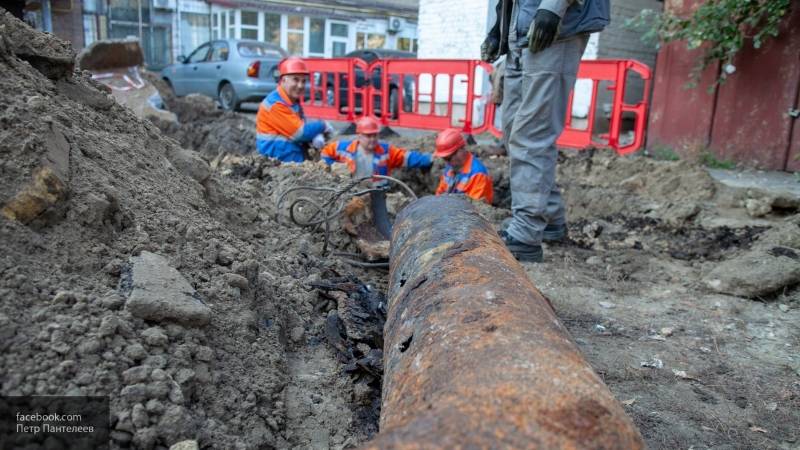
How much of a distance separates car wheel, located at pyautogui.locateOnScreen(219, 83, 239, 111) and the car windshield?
0.89 m

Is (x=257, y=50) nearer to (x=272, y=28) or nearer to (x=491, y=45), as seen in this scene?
(x=272, y=28)

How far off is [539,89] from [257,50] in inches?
495

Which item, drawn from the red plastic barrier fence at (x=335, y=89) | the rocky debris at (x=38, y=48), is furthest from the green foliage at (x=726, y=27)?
the rocky debris at (x=38, y=48)

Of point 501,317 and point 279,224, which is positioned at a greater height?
point 501,317

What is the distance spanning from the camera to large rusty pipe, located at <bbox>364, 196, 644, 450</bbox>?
1200 mm

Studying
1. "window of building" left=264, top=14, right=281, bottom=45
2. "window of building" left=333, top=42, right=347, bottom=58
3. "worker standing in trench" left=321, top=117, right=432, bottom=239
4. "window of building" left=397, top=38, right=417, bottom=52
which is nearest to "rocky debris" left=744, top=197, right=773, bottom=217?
"worker standing in trench" left=321, top=117, right=432, bottom=239

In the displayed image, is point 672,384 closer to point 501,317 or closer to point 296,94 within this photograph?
point 501,317

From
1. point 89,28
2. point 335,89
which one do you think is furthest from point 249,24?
point 335,89

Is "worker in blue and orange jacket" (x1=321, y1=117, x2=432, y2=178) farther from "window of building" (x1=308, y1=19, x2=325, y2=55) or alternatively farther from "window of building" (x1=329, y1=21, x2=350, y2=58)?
"window of building" (x1=329, y1=21, x2=350, y2=58)

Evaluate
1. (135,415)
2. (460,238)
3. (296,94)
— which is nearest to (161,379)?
(135,415)

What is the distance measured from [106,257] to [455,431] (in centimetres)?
139

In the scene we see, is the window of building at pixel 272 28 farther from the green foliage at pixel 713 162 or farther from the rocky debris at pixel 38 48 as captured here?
the rocky debris at pixel 38 48

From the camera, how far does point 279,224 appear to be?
391 centimetres

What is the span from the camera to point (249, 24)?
2483 centimetres
